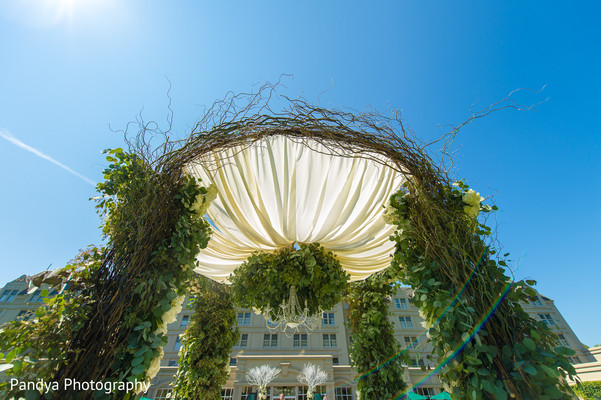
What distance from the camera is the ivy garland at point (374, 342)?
314 centimetres

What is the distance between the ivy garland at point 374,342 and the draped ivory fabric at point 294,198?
1.02m

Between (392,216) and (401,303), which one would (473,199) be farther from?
(401,303)

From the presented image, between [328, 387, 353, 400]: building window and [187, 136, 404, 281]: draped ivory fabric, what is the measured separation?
17.0 meters

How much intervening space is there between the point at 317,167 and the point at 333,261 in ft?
3.89

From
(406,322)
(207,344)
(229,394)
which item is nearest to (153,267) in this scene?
(207,344)

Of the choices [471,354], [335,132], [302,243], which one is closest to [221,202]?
[302,243]

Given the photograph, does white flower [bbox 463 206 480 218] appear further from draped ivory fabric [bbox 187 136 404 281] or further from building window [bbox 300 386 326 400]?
building window [bbox 300 386 326 400]

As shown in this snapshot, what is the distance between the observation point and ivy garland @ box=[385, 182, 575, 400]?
1101 mm

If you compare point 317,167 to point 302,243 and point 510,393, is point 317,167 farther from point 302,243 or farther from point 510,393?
point 510,393

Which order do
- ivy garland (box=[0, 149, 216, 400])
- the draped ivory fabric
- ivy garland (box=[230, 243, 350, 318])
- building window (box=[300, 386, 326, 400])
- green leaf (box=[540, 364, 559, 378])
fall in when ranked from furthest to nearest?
building window (box=[300, 386, 326, 400]), ivy garland (box=[230, 243, 350, 318]), the draped ivory fabric, ivy garland (box=[0, 149, 216, 400]), green leaf (box=[540, 364, 559, 378])

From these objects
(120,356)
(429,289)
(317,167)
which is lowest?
(120,356)

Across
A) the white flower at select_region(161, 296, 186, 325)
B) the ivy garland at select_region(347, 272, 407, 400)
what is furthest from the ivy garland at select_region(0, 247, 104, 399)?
the ivy garland at select_region(347, 272, 407, 400)

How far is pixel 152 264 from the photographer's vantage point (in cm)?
152

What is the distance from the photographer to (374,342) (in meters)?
3.38
